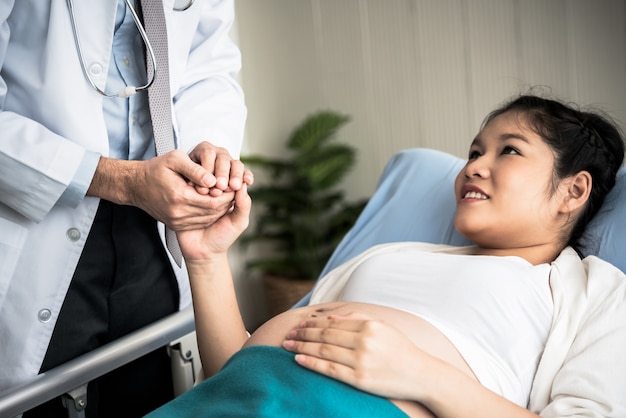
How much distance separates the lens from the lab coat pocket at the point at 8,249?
1262 millimetres

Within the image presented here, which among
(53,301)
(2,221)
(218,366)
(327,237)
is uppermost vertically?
(2,221)

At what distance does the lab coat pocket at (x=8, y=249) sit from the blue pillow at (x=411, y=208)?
2.47 feet

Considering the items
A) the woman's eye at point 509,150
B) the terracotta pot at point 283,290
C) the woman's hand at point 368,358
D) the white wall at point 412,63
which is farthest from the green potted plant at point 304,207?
the woman's hand at point 368,358

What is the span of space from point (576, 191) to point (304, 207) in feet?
6.59

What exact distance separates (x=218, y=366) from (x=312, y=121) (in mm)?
2118

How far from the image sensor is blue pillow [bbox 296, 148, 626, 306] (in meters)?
1.84

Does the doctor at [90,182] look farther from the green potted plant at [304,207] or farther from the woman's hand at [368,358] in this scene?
the green potted plant at [304,207]

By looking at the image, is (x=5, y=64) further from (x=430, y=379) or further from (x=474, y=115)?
(x=474, y=115)

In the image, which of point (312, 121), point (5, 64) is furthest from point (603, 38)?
point (5, 64)

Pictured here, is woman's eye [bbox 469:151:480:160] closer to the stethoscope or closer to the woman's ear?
the woman's ear

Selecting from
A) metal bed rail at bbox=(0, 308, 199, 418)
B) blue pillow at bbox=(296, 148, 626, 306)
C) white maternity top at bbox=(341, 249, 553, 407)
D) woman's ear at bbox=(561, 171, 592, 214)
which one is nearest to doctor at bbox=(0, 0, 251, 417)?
metal bed rail at bbox=(0, 308, 199, 418)

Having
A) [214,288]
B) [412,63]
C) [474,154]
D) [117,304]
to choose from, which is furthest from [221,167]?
[412,63]

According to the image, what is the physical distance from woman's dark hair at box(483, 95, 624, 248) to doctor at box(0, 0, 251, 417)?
75cm

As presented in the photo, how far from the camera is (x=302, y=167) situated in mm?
3338
